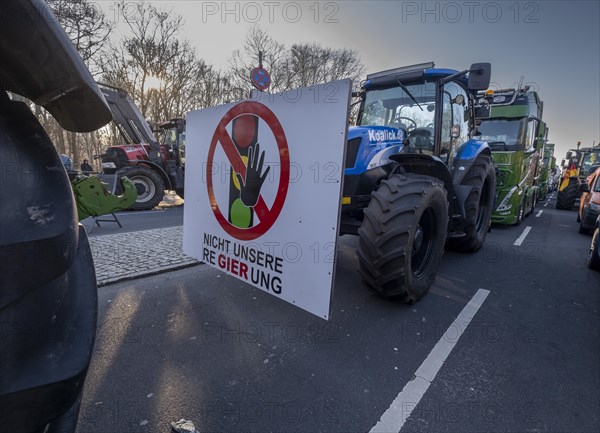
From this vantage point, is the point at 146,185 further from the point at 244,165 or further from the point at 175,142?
the point at 244,165

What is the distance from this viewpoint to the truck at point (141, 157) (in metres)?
9.91

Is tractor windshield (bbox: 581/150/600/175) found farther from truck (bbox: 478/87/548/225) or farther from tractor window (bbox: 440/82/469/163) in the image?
tractor window (bbox: 440/82/469/163)

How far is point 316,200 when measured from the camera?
72.9 inches

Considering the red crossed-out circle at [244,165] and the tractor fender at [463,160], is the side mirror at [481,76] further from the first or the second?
the red crossed-out circle at [244,165]

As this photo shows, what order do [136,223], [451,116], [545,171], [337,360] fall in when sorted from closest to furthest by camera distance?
[337,360], [451,116], [136,223], [545,171]

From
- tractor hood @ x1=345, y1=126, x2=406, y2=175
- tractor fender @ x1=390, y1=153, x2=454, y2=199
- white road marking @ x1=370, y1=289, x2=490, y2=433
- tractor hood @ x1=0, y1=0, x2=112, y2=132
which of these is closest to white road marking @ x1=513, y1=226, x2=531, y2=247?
tractor fender @ x1=390, y1=153, x2=454, y2=199

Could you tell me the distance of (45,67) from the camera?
98cm

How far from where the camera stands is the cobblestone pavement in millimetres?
4047

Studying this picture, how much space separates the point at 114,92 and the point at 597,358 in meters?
12.9

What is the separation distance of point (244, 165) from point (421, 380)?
201cm

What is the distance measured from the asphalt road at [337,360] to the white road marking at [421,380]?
0.7 inches

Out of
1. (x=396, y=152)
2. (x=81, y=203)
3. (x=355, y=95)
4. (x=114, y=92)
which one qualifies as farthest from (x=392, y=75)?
(x=114, y=92)

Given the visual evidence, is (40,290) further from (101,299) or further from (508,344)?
(508,344)

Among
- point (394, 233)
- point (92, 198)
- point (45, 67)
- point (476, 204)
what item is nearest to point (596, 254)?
point (476, 204)
